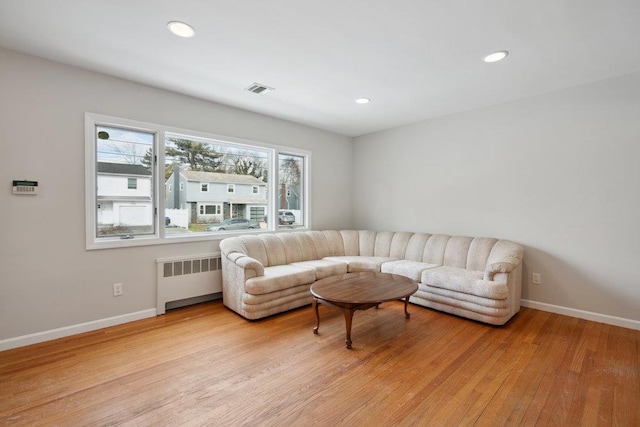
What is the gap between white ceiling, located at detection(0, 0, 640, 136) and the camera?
199cm

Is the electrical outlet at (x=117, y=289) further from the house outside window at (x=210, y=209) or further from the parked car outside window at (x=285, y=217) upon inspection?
the parked car outside window at (x=285, y=217)

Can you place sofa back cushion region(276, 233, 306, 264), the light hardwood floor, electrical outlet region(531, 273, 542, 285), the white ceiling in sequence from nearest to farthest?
the light hardwood floor
the white ceiling
electrical outlet region(531, 273, 542, 285)
sofa back cushion region(276, 233, 306, 264)

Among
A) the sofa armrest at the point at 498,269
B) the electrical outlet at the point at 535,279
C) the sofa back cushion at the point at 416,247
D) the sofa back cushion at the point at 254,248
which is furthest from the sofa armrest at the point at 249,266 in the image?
the electrical outlet at the point at 535,279

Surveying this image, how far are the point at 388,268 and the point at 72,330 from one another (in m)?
3.57

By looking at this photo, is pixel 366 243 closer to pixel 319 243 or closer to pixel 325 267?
pixel 319 243

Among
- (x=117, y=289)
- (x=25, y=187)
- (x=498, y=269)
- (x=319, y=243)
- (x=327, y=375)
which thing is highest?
(x=25, y=187)

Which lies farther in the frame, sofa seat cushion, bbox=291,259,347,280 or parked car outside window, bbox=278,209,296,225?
parked car outside window, bbox=278,209,296,225

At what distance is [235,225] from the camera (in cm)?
421

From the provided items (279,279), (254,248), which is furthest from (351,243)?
(279,279)

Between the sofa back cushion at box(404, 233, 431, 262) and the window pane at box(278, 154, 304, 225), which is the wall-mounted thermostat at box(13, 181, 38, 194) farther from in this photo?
the sofa back cushion at box(404, 233, 431, 262)

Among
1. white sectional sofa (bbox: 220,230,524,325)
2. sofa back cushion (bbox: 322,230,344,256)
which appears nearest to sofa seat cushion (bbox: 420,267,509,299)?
white sectional sofa (bbox: 220,230,524,325)

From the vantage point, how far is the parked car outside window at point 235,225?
4.02 m

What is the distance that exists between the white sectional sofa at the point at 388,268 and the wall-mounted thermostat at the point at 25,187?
1842 mm

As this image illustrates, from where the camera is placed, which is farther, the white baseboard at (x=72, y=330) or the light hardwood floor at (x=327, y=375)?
the white baseboard at (x=72, y=330)
